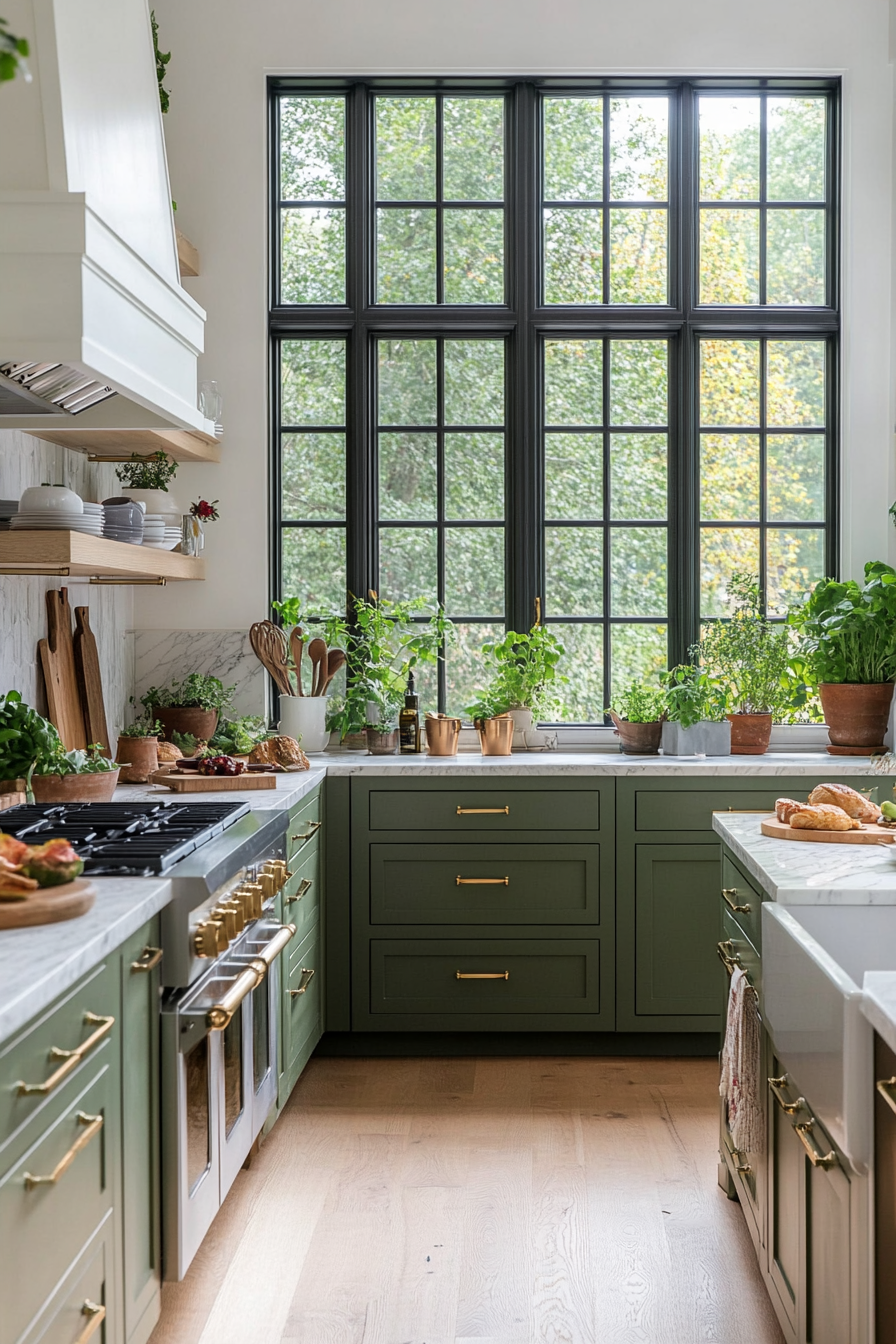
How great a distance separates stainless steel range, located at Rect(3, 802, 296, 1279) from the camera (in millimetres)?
2221

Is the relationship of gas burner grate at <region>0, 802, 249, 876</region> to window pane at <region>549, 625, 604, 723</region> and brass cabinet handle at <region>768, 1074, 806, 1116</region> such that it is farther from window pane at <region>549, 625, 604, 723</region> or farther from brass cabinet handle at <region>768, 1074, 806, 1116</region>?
window pane at <region>549, 625, 604, 723</region>

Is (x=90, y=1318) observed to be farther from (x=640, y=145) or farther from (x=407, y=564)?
(x=640, y=145)

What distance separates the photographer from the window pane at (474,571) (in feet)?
15.0

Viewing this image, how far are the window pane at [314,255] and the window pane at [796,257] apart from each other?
1634mm

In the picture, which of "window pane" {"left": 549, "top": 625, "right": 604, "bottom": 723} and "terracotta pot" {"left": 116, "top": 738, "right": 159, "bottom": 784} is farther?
"window pane" {"left": 549, "top": 625, "right": 604, "bottom": 723}

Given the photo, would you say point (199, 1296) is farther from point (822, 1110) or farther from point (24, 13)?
point (24, 13)

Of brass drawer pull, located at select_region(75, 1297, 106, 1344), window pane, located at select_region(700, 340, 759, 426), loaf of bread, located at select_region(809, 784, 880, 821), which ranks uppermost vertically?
window pane, located at select_region(700, 340, 759, 426)

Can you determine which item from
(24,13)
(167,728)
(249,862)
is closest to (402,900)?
(167,728)

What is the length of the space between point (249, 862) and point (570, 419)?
8.38 feet

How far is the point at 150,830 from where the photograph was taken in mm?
2592

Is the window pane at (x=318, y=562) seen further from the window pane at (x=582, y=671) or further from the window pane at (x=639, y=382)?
the window pane at (x=639, y=382)

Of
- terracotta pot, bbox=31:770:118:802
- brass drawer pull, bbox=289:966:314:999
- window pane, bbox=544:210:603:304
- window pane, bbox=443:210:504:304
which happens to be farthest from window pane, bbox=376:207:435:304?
brass drawer pull, bbox=289:966:314:999

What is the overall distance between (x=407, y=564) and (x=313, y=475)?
49 cm

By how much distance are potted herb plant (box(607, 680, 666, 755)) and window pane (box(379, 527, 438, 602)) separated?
0.88m
